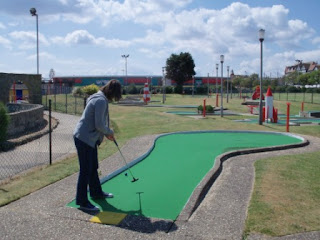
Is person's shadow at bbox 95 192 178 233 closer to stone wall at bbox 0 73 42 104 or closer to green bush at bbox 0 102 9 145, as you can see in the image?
green bush at bbox 0 102 9 145

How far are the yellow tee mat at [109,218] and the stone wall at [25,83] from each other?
19.9 meters

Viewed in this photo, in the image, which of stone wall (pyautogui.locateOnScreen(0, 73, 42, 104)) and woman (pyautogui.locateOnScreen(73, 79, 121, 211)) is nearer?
woman (pyautogui.locateOnScreen(73, 79, 121, 211))

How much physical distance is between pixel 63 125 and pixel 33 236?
14358 mm

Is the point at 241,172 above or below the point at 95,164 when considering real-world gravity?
below

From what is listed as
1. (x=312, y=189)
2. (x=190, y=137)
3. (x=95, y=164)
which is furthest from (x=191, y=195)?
(x=190, y=137)

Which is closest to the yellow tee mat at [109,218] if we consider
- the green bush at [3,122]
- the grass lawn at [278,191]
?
the grass lawn at [278,191]

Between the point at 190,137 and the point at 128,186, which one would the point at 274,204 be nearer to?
the point at 128,186

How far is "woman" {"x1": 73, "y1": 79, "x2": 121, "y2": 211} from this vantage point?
467 cm

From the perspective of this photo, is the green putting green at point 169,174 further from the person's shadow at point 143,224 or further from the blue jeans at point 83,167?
the blue jeans at point 83,167

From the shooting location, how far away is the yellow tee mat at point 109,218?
14.3 feet

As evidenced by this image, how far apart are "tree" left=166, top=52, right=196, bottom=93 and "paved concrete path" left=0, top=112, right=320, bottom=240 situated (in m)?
64.7

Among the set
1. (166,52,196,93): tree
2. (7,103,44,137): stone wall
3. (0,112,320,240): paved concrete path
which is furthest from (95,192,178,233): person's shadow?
(166,52,196,93): tree

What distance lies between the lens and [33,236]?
3965mm

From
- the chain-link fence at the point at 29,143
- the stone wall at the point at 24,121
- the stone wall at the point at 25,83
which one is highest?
the stone wall at the point at 25,83
